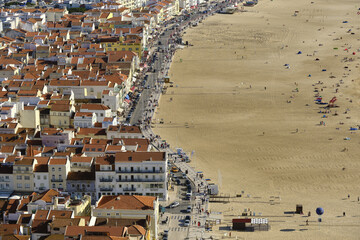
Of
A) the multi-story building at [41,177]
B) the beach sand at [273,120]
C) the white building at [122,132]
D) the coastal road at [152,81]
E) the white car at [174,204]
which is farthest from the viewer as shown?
the coastal road at [152,81]

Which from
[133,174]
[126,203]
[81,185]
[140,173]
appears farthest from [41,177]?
[126,203]

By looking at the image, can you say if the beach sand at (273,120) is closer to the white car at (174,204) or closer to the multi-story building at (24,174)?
the white car at (174,204)

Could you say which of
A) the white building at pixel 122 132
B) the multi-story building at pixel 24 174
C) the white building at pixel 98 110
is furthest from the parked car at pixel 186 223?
the white building at pixel 98 110

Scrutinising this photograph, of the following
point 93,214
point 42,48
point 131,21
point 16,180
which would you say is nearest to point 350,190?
point 93,214

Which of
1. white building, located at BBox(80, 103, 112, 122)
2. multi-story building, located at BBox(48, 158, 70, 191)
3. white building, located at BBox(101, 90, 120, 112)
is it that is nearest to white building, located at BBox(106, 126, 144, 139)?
white building, located at BBox(80, 103, 112, 122)

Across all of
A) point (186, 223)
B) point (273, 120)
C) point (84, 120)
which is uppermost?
point (273, 120)

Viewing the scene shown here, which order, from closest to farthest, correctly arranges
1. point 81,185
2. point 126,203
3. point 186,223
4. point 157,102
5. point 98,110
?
point 126,203
point 186,223
point 81,185
point 98,110
point 157,102

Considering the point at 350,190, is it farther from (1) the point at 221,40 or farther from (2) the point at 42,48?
(1) the point at 221,40

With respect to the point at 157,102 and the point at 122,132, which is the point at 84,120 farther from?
the point at 157,102

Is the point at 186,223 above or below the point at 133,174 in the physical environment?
below
